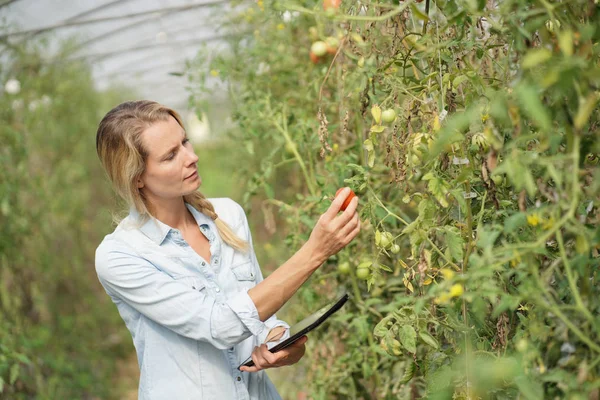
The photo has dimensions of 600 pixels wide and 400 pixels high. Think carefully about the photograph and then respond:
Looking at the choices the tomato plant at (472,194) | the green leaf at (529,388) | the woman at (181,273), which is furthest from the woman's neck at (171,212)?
the green leaf at (529,388)

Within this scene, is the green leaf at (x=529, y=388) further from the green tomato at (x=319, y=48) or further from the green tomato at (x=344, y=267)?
the green tomato at (x=319, y=48)

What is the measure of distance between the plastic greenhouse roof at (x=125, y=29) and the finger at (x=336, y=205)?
1580mm

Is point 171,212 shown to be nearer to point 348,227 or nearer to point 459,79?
point 348,227

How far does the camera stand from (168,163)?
1.41 m

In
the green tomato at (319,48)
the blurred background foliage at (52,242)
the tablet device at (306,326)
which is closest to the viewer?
the tablet device at (306,326)

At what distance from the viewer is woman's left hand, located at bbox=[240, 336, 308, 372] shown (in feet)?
4.36

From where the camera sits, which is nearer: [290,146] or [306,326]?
[306,326]

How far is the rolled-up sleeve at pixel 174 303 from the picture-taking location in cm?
127

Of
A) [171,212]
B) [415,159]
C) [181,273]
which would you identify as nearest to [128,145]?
[171,212]

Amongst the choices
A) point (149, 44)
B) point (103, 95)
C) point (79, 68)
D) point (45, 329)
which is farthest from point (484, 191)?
point (103, 95)

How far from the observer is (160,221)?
1.48m

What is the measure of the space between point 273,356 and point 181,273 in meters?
0.27

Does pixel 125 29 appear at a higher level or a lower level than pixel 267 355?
higher

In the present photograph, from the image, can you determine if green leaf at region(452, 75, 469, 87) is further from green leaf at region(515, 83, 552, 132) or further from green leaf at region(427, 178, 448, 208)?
green leaf at region(515, 83, 552, 132)
